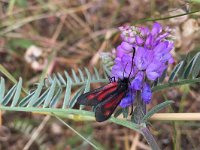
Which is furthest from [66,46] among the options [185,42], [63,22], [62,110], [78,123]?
[62,110]

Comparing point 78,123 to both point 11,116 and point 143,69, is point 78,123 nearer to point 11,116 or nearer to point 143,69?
point 11,116

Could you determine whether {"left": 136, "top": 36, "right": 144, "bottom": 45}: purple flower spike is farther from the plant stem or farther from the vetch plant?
the plant stem

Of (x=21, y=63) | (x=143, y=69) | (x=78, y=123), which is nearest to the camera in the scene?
(x=143, y=69)

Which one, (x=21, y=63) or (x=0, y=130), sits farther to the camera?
(x=21, y=63)

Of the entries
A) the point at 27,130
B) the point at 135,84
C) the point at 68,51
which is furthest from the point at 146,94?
the point at 68,51

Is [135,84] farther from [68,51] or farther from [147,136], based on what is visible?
[68,51]

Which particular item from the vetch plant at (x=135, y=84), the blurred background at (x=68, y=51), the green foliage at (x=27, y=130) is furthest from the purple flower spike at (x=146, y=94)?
the green foliage at (x=27, y=130)

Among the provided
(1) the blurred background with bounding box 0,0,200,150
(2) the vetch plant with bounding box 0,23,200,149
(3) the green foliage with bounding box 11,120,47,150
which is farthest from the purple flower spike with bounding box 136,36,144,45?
(3) the green foliage with bounding box 11,120,47,150

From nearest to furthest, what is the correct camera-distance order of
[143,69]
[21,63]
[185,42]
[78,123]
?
[143,69] → [185,42] → [78,123] → [21,63]
